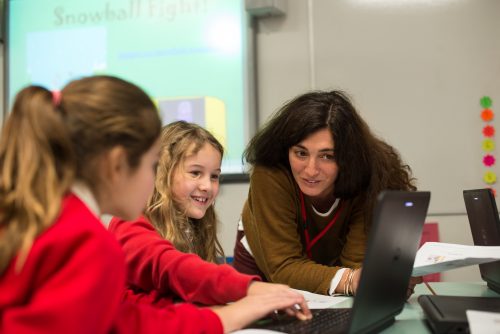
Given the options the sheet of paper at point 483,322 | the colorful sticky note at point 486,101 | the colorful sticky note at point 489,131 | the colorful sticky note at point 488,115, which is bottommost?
the sheet of paper at point 483,322

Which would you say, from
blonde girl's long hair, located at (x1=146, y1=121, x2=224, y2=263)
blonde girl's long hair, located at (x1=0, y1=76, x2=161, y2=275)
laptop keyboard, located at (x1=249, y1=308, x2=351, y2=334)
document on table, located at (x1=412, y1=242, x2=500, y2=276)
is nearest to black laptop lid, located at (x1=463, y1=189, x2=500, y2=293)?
document on table, located at (x1=412, y1=242, x2=500, y2=276)

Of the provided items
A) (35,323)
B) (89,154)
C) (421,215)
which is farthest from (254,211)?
(35,323)

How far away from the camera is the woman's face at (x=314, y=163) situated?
1.49 m

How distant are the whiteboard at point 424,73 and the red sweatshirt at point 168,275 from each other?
1620 mm

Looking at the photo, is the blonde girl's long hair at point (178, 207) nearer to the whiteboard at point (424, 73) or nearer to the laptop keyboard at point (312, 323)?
the laptop keyboard at point (312, 323)

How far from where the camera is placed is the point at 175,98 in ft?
9.02

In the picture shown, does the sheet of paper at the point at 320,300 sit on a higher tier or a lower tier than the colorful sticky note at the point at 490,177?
lower

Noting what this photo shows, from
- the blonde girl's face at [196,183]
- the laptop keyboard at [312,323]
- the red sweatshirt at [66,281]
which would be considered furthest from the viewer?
the blonde girl's face at [196,183]

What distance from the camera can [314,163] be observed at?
149 centimetres

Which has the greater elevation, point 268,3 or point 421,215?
point 268,3

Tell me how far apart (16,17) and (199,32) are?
1.09 metres

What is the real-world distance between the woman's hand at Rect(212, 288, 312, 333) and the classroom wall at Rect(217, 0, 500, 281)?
1.66 meters

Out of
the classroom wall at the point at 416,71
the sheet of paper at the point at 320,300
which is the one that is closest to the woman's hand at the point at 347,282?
the sheet of paper at the point at 320,300

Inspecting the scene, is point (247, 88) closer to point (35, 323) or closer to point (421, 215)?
point (421, 215)
